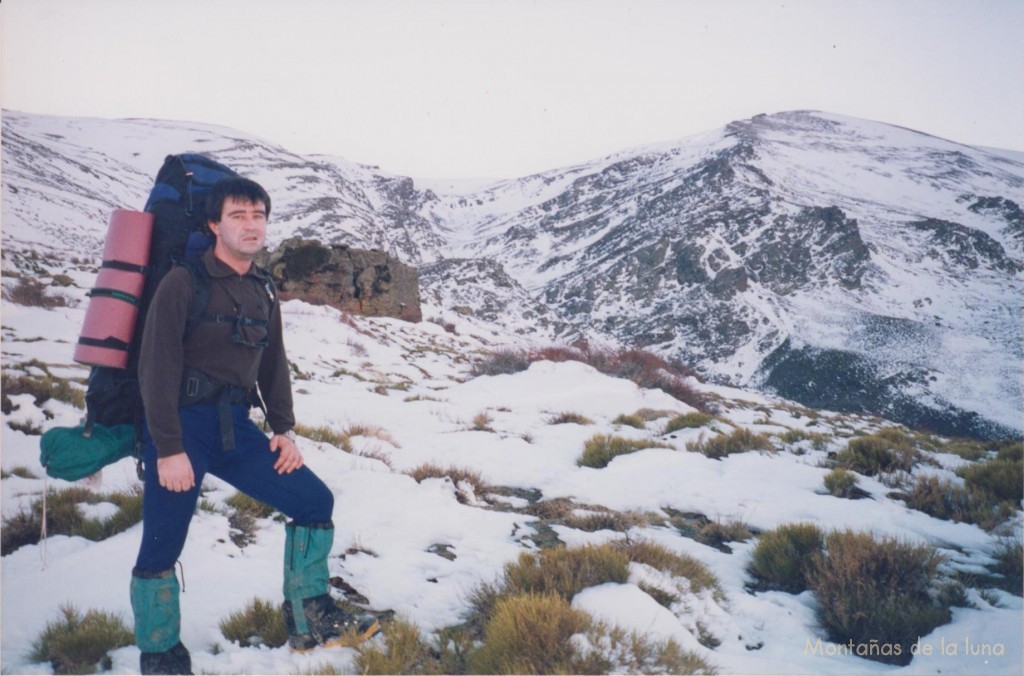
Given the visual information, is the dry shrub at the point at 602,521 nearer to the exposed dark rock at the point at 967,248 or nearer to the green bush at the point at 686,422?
the green bush at the point at 686,422

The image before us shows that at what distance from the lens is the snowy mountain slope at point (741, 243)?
44.8 m

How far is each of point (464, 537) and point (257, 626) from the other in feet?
5.68

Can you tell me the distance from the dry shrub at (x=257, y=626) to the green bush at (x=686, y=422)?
266 inches

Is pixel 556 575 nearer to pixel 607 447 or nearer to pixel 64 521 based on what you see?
pixel 64 521

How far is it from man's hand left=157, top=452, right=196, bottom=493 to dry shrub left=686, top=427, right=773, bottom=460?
623 cm

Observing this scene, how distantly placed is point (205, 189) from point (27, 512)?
305 cm

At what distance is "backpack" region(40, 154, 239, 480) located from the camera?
2.31 m

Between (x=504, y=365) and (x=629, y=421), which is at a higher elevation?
(x=629, y=421)

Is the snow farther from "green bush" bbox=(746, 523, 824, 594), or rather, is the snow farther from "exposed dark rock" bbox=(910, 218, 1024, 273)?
"exposed dark rock" bbox=(910, 218, 1024, 273)

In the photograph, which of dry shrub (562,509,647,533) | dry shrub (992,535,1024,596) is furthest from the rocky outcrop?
dry shrub (992,535,1024,596)

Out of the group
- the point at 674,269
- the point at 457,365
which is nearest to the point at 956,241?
the point at 674,269

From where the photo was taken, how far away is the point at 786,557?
11.9 ft

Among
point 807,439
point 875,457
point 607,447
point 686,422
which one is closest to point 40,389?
point 607,447

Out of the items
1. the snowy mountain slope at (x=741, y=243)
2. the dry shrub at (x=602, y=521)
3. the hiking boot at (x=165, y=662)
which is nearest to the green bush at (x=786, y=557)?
the dry shrub at (x=602, y=521)
